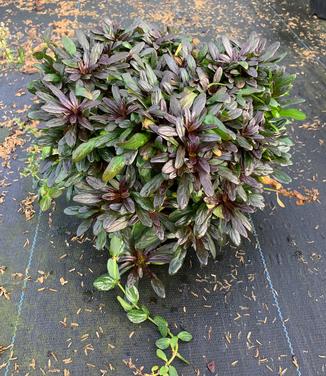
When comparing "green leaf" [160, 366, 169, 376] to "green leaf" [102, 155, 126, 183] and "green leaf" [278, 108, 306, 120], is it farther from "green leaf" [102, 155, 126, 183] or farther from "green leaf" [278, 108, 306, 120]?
"green leaf" [278, 108, 306, 120]

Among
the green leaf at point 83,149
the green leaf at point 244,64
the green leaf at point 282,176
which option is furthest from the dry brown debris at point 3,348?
the green leaf at point 244,64

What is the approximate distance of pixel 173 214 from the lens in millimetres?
1946

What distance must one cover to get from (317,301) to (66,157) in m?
1.57

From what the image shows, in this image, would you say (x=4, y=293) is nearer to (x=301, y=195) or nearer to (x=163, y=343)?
(x=163, y=343)

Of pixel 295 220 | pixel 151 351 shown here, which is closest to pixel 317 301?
pixel 295 220

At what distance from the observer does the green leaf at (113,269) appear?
2.03m

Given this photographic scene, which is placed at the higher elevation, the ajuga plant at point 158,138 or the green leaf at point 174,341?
the ajuga plant at point 158,138

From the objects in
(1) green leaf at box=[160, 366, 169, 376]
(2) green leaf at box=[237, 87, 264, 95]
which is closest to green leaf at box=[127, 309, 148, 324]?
(1) green leaf at box=[160, 366, 169, 376]

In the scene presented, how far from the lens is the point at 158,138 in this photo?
1652 mm

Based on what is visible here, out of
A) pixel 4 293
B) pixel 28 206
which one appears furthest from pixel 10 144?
pixel 4 293

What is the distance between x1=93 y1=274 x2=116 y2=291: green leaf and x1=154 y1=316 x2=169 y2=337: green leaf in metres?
0.29

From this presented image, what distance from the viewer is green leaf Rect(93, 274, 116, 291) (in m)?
2.05

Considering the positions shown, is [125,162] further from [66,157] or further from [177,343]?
[177,343]

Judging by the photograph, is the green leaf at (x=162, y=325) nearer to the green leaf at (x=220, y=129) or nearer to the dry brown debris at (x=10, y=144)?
the green leaf at (x=220, y=129)
